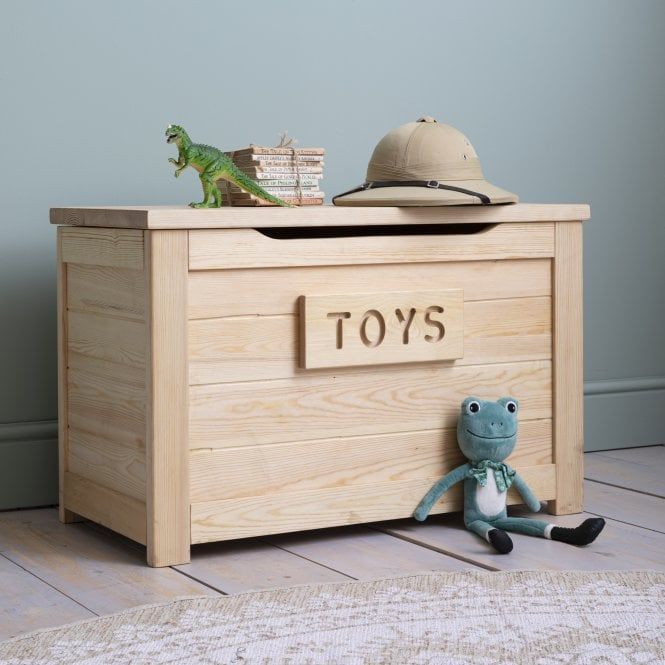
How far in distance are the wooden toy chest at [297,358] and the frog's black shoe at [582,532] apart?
0.57ft

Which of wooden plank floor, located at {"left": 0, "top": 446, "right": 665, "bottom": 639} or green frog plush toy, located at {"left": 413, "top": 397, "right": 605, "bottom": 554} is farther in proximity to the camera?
green frog plush toy, located at {"left": 413, "top": 397, "right": 605, "bottom": 554}

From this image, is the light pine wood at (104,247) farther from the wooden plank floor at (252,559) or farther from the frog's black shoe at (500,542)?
the frog's black shoe at (500,542)

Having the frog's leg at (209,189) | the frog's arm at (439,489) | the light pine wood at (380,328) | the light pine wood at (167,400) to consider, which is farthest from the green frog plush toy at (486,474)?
the frog's leg at (209,189)

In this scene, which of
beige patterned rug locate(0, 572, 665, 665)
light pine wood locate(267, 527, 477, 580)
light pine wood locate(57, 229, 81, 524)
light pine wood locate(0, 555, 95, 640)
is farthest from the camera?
light pine wood locate(57, 229, 81, 524)

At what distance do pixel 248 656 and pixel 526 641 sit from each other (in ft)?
1.04

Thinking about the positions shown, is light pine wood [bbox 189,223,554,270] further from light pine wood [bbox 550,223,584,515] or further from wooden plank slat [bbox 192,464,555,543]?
wooden plank slat [bbox 192,464,555,543]

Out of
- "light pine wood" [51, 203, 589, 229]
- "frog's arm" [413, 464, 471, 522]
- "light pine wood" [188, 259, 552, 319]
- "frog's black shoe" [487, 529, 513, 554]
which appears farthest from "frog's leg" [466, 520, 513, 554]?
"light pine wood" [51, 203, 589, 229]

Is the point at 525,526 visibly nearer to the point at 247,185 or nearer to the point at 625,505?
the point at 625,505

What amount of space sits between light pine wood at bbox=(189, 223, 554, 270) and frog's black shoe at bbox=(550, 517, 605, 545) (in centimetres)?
44

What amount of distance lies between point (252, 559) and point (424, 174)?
2.15 ft

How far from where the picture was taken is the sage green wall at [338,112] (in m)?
1.99

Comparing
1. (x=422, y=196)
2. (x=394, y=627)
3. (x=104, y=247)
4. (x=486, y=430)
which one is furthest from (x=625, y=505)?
(x=104, y=247)

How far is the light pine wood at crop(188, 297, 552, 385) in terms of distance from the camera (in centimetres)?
164

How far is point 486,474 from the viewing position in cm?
179
